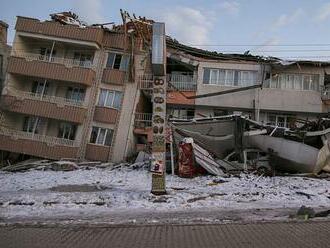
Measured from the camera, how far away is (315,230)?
9.53 meters

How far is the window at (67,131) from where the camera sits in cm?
3672

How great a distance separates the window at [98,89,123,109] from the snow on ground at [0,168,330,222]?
40.5 feet

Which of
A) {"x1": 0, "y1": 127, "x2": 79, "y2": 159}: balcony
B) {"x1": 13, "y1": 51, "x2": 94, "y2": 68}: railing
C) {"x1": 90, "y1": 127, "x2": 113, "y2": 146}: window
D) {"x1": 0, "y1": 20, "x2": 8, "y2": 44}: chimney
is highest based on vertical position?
{"x1": 0, "y1": 20, "x2": 8, "y2": 44}: chimney

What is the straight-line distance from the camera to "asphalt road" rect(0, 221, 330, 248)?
28.2 feet

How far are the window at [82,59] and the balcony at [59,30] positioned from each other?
5.63ft

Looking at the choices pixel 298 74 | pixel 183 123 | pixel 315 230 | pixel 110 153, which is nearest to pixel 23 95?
pixel 110 153

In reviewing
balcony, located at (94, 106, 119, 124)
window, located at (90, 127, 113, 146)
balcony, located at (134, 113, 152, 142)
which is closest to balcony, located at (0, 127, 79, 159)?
window, located at (90, 127, 113, 146)

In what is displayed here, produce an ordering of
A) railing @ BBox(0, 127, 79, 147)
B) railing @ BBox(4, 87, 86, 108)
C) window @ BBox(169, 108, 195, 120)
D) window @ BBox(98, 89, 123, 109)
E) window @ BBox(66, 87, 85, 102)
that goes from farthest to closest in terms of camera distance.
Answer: window @ BBox(169, 108, 195, 120), window @ BBox(66, 87, 85, 102), window @ BBox(98, 89, 123, 109), railing @ BBox(4, 87, 86, 108), railing @ BBox(0, 127, 79, 147)

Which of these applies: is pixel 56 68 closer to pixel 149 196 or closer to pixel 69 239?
pixel 149 196

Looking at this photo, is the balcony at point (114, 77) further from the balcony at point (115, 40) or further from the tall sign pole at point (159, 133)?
the tall sign pole at point (159, 133)

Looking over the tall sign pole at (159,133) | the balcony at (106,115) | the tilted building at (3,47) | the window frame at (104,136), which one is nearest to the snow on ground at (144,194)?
the tall sign pole at (159,133)

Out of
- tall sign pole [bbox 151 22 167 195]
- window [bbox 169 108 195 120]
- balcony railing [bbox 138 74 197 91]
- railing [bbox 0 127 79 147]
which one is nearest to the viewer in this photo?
tall sign pole [bbox 151 22 167 195]

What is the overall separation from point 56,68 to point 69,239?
28.3 metres

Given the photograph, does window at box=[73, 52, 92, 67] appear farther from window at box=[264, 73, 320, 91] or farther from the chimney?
window at box=[264, 73, 320, 91]
